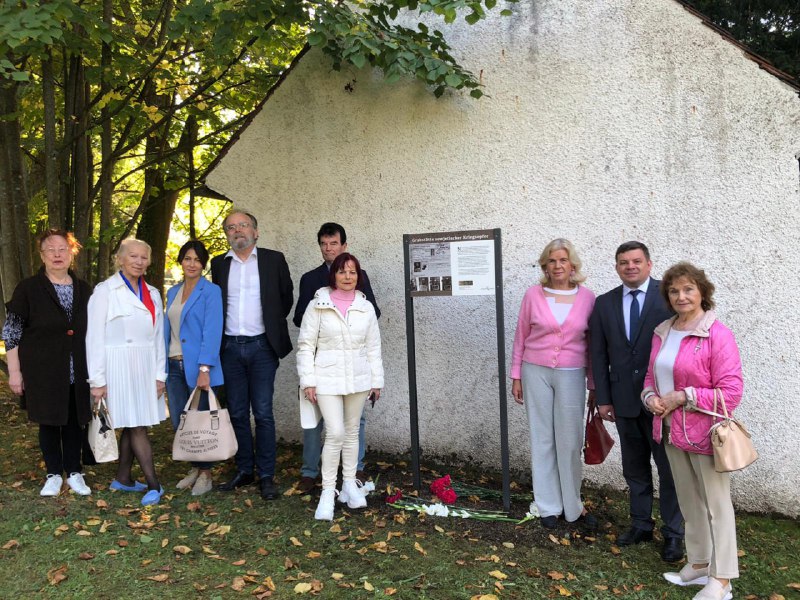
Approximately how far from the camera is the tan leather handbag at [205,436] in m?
4.88

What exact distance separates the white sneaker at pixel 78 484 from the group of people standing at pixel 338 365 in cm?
3

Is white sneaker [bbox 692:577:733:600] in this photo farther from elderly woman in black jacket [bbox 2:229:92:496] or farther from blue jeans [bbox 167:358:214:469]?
elderly woman in black jacket [bbox 2:229:92:496]

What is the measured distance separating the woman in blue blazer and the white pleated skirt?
24cm

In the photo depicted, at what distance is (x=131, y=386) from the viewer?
4895 mm

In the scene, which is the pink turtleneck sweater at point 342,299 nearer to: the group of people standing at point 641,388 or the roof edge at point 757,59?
the group of people standing at point 641,388

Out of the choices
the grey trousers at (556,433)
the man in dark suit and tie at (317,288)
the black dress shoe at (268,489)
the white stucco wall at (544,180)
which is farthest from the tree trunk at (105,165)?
the grey trousers at (556,433)

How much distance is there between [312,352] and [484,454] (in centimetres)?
199

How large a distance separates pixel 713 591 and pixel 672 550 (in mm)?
557

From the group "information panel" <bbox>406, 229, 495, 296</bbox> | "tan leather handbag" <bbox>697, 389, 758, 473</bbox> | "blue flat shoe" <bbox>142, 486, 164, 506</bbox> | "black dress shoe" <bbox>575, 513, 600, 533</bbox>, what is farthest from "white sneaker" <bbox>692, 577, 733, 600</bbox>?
"blue flat shoe" <bbox>142, 486, 164, 506</bbox>

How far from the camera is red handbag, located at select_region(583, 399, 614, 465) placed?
455 centimetres

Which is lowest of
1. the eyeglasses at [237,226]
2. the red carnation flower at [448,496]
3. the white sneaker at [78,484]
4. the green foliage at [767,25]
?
the red carnation flower at [448,496]

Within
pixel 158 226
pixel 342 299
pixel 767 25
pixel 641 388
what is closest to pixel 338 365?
pixel 342 299

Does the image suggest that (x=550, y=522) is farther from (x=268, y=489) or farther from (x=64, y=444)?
(x=64, y=444)

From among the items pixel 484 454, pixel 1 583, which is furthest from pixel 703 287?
pixel 1 583
